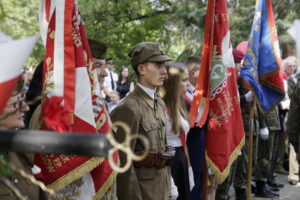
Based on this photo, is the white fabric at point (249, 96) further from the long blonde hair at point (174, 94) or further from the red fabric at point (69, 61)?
the red fabric at point (69, 61)

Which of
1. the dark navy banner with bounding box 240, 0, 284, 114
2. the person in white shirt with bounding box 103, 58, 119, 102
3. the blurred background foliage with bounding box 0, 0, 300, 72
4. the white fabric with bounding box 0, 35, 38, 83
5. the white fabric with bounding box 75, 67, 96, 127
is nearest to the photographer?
the white fabric with bounding box 0, 35, 38, 83

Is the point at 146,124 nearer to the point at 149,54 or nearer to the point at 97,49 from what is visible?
the point at 149,54

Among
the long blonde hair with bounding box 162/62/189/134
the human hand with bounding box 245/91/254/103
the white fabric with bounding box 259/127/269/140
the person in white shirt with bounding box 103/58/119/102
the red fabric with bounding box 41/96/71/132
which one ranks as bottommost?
the white fabric with bounding box 259/127/269/140

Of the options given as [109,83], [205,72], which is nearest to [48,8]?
[205,72]

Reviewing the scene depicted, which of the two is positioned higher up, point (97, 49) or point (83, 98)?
point (97, 49)

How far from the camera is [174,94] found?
17.7ft

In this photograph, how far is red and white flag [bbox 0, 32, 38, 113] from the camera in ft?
5.26

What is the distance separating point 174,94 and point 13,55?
3.84m

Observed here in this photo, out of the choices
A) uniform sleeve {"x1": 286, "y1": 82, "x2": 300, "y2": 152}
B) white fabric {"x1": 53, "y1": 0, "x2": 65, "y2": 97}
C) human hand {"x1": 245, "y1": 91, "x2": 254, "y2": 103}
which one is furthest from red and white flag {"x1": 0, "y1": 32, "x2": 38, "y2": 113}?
human hand {"x1": 245, "y1": 91, "x2": 254, "y2": 103}

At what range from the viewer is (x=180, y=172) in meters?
5.48

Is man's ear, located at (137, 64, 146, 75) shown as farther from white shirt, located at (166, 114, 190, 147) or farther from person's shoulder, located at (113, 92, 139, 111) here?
white shirt, located at (166, 114, 190, 147)

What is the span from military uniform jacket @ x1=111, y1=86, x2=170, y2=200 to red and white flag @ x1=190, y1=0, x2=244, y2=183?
A: 3.68 feet

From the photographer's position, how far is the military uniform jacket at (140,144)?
4.40 m

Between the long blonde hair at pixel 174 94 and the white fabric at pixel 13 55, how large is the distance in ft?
12.2
